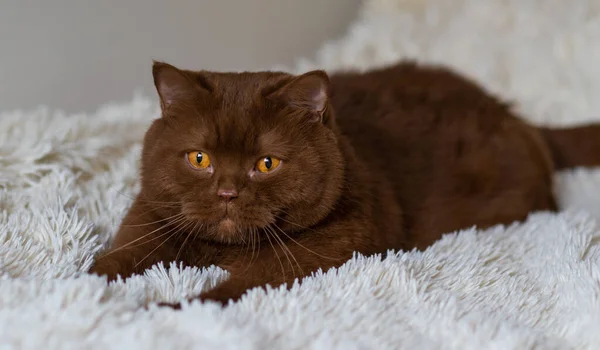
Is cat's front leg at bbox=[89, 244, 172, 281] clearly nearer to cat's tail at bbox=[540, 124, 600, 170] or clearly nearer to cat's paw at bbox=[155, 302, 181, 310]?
cat's paw at bbox=[155, 302, 181, 310]

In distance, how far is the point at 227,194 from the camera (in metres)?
1.06

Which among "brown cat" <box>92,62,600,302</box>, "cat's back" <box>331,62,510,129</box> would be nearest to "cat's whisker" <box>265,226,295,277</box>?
"brown cat" <box>92,62,600,302</box>

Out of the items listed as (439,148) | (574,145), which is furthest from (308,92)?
(574,145)

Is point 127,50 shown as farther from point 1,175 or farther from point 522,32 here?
point 522,32

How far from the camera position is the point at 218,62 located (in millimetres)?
2277

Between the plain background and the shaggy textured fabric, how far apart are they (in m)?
0.14

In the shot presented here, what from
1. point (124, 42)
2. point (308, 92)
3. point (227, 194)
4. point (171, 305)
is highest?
point (124, 42)

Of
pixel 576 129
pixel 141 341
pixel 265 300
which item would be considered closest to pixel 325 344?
pixel 265 300

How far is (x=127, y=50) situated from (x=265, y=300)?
1.38 m

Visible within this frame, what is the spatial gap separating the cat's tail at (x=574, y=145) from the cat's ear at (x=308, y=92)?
97cm

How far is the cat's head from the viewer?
108 centimetres

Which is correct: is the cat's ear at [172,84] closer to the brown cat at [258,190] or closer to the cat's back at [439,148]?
the brown cat at [258,190]

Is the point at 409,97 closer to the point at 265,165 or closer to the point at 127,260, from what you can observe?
the point at 265,165

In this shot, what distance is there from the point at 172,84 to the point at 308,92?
254 millimetres
